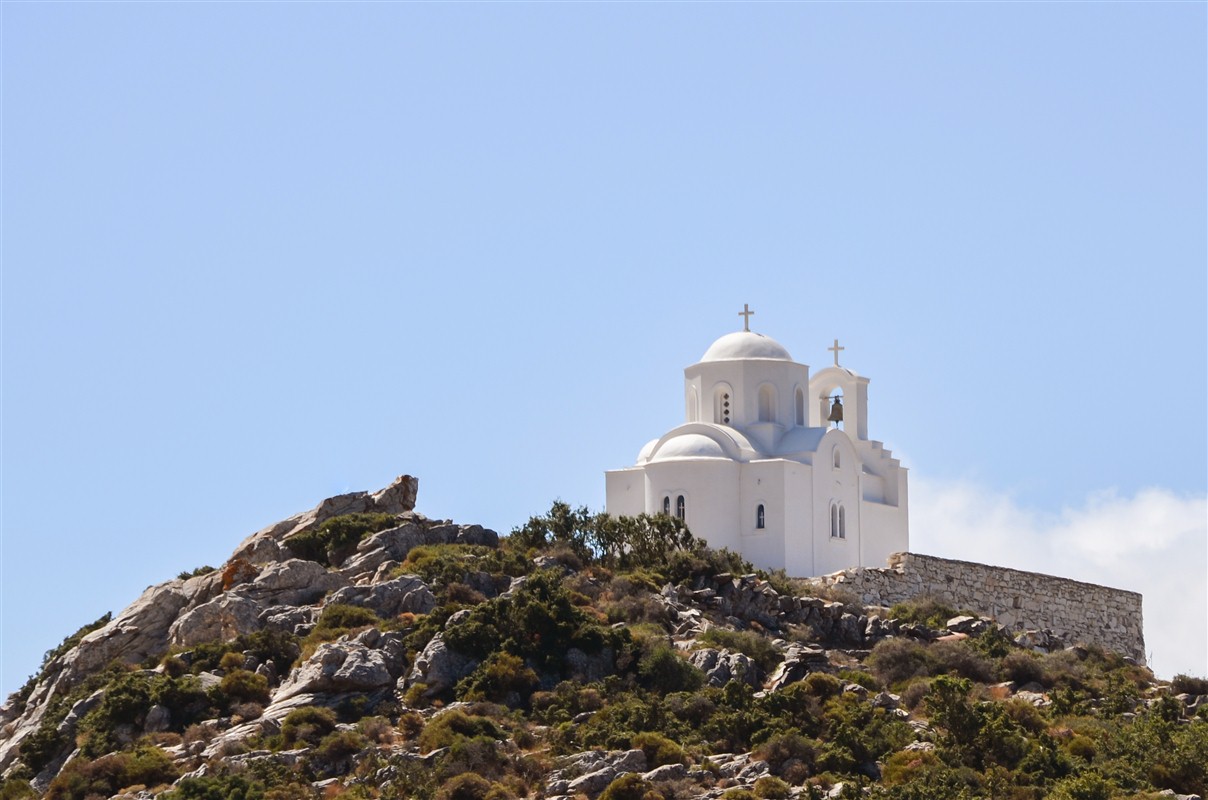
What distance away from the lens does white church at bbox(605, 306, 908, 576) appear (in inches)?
2411

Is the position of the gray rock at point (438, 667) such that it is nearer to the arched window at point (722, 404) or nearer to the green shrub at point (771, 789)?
the green shrub at point (771, 789)

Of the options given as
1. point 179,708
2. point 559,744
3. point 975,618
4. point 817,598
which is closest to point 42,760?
point 179,708

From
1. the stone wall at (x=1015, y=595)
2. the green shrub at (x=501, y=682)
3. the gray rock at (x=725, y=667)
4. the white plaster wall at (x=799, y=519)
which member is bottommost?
the green shrub at (x=501, y=682)

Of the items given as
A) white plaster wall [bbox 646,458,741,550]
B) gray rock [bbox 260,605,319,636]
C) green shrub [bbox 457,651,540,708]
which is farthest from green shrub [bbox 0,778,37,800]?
white plaster wall [bbox 646,458,741,550]

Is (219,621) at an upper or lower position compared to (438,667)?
upper

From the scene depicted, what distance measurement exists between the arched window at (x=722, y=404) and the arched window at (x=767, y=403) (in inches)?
35.2

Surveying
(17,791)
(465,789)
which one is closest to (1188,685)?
(465,789)

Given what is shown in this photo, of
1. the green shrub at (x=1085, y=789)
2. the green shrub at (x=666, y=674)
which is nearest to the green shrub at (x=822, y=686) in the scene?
the green shrub at (x=666, y=674)

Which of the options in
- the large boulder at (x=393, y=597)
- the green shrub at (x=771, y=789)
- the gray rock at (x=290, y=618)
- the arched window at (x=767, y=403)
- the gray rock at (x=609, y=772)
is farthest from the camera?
the arched window at (x=767, y=403)

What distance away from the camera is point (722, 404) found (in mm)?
64438

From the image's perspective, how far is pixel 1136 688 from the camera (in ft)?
163

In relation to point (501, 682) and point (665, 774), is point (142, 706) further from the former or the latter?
point (665, 774)

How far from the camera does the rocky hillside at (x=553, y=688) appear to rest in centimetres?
4322

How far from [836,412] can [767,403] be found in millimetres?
3568
